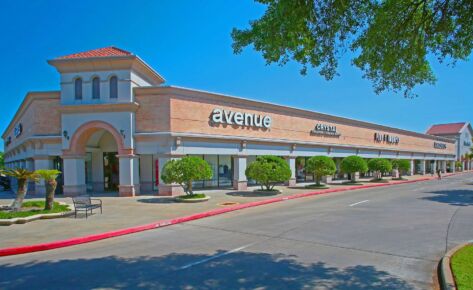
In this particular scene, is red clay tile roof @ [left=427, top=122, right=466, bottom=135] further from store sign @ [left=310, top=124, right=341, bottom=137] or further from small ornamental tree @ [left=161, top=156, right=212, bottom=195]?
small ornamental tree @ [left=161, top=156, right=212, bottom=195]

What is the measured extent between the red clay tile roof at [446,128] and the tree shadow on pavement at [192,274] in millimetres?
92258

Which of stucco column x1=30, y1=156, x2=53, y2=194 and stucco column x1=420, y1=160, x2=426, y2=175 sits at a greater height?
stucco column x1=30, y1=156, x2=53, y2=194

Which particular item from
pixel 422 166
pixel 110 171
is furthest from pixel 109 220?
pixel 422 166

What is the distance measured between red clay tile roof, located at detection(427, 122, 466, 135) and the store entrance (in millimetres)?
85237

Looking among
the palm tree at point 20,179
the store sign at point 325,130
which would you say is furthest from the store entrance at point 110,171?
the store sign at point 325,130

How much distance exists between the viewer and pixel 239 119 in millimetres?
26953

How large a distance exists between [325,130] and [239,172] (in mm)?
13968

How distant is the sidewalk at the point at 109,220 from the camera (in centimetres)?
1078

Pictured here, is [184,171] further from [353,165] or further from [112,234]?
[353,165]

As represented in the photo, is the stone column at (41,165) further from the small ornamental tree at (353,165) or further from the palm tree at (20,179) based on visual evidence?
the small ornamental tree at (353,165)

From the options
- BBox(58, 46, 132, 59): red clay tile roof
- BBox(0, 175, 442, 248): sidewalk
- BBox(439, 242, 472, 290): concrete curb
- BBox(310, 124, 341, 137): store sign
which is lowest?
BBox(0, 175, 442, 248): sidewalk

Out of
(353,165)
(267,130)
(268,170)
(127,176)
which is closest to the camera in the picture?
(127,176)

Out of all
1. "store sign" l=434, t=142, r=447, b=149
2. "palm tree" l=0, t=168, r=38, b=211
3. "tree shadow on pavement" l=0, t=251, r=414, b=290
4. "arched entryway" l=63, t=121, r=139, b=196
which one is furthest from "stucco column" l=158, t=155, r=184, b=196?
"store sign" l=434, t=142, r=447, b=149

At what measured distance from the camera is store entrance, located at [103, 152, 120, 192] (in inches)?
1055
